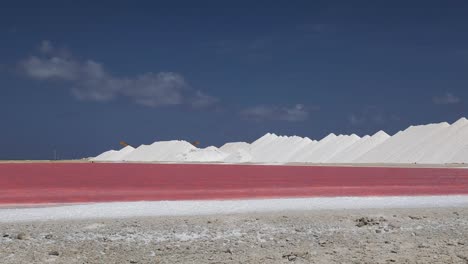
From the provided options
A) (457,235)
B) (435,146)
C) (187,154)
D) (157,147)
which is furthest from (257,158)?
(457,235)

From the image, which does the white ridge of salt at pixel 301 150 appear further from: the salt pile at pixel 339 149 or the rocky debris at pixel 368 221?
the rocky debris at pixel 368 221

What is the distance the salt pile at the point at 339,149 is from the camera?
206 ft

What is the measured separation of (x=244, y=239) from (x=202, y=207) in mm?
4297

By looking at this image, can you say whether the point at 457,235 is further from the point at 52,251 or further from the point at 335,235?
the point at 52,251

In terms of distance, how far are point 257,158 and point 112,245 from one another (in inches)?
3205

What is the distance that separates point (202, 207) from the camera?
45.2 ft

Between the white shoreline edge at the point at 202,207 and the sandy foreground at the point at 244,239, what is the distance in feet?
3.16

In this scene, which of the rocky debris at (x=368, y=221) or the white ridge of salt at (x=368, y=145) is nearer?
the rocky debris at (x=368, y=221)

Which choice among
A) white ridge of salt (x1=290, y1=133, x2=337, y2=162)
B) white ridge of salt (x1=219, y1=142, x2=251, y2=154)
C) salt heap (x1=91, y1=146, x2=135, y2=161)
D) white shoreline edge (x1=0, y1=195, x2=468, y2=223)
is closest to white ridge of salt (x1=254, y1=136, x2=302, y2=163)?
white ridge of salt (x1=290, y1=133, x2=337, y2=162)

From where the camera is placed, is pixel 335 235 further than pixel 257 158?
No

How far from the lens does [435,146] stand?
63500 millimetres

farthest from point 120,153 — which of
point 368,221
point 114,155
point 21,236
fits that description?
point 21,236

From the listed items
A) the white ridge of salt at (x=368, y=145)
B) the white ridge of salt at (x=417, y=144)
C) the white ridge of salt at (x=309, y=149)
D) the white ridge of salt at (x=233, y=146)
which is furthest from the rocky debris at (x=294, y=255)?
the white ridge of salt at (x=233, y=146)

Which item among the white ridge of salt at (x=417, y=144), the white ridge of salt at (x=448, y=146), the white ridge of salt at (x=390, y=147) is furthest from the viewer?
the white ridge of salt at (x=390, y=147)
